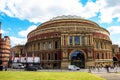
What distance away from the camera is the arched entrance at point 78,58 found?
6631 centimetres

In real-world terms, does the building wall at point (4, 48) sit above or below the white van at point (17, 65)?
above

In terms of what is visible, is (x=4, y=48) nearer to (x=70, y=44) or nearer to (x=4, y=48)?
(x=4, y=48)

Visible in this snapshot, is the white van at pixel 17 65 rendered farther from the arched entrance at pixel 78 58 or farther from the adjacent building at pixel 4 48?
the arched entrance at pixel 78 58

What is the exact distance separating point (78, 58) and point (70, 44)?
5.36 meters

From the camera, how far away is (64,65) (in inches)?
2569

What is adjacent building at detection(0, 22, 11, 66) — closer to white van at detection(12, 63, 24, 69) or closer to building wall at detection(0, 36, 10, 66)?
building wall at detection(0, 36, 10, 66)

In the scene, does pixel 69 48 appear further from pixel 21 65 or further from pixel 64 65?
pixel 21 65

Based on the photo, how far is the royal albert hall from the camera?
217 ft

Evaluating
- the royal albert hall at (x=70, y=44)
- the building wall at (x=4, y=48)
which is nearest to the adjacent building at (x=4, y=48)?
the building wall at (x=4, y=48)

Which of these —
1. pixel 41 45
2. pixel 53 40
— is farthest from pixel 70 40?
pixel 41 45

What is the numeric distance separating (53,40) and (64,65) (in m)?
12.4

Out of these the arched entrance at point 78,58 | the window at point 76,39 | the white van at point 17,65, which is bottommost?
the white van at point 17,65

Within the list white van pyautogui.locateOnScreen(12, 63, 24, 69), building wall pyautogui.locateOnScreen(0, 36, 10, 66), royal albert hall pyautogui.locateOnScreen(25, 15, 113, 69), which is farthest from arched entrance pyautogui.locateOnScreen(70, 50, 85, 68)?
building wall pyautogui.locateOnScreen(0, 36, 10, 66)

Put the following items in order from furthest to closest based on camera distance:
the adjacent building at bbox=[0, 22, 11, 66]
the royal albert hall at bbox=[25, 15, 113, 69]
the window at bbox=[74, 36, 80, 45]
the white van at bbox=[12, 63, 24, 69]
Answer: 1. the white van at bbox=[12, 63, 24, 69]
2. the window at bbox=[74, 36, 80, 45]
3. the royal albert hall at bbox=[25, 15, 113, 69]
4. the adjacent building at bbox=[0, 22, 11, 66]
